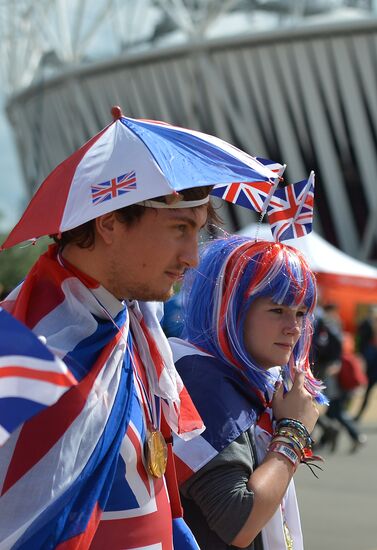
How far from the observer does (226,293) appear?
320 centimetres

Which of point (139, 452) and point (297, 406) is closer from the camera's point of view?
point (139, 452)

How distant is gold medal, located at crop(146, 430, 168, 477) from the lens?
251 cm

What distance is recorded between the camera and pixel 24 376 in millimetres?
1975

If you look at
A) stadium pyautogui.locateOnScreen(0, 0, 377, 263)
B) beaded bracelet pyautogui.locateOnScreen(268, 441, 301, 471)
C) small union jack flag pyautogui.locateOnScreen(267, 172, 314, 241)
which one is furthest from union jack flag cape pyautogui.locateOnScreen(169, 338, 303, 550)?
stadium pyautogui.locateOnScreen(0, 0, 377, 263)

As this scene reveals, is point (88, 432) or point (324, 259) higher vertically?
point (88, 432)

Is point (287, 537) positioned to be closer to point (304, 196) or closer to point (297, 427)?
point (297, 427)

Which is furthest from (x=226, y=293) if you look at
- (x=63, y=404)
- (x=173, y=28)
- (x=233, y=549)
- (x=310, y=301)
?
(x=173, y=28)

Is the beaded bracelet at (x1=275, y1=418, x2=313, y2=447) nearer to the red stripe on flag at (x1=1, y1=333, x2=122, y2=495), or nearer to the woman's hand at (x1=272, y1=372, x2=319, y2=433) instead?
the woman's hand at (x1=272, y1=372, x2=319, y2=433)

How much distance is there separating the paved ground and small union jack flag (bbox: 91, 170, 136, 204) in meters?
5.17

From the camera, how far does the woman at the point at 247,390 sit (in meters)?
2.86

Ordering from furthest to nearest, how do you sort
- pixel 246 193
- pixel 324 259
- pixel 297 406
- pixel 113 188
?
pixel 324 259 → pixel 246 193 → pixel 297 406 → pixel 113 188

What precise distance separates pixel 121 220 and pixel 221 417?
729mm

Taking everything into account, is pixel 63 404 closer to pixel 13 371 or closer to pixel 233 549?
pixel 13 371

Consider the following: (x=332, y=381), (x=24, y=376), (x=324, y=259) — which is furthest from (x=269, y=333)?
(x=324, y=259)
